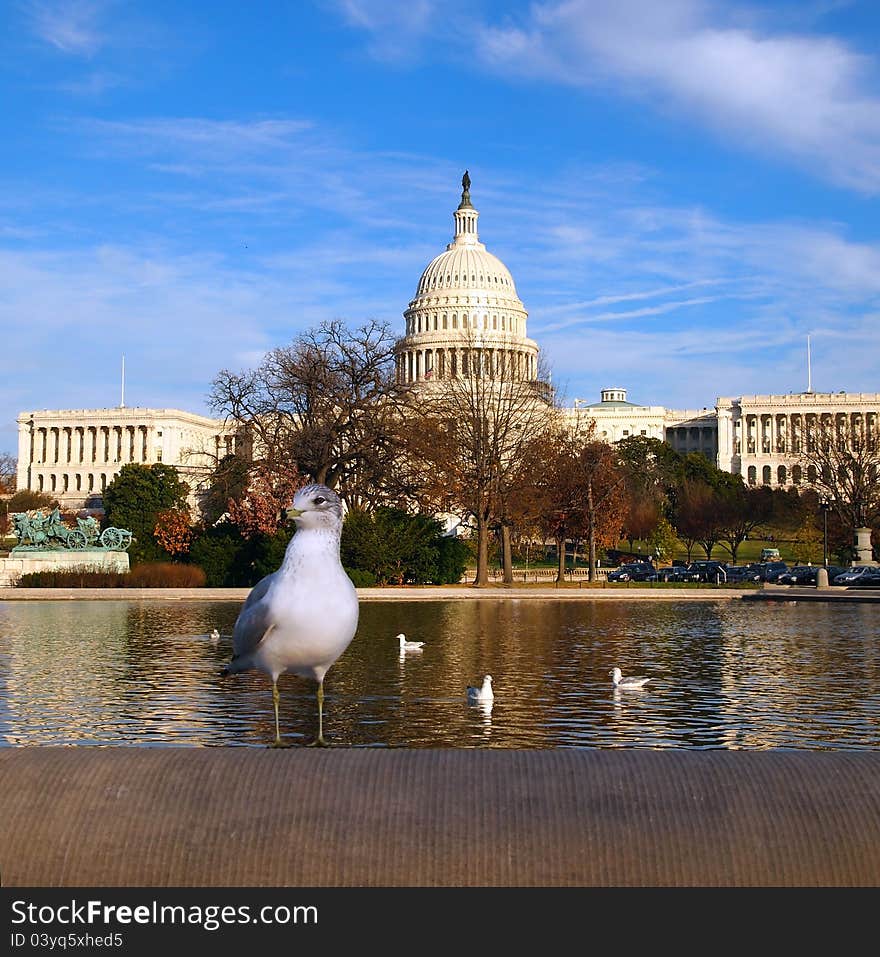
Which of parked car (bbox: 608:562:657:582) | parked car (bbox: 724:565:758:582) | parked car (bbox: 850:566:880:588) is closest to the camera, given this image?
parked car (bbox: 850:566:880:588)

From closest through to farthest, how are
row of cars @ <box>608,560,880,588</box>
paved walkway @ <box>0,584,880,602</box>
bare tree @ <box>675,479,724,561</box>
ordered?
paved walkway @ <box>0,584,880,602</box>, row of cars @ <box>608,560,880,588</box>, bare tree @ <box>675,479,724,561</box>

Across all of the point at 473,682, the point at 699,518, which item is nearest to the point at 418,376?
the point at 699,518

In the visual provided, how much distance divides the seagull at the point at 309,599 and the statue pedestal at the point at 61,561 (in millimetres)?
46669

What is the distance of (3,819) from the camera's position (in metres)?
5.14

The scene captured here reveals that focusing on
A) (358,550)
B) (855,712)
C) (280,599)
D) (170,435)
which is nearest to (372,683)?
(855,712)

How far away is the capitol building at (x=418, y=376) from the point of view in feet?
484

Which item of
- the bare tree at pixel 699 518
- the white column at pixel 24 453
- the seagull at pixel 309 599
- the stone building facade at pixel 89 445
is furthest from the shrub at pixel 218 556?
the white column at pixel 24 453

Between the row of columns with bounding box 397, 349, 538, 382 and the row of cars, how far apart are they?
11508 millimetres

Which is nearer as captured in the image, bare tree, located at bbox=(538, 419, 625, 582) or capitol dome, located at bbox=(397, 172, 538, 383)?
bare tree, located at bbox=(538, 419, 625, 582)

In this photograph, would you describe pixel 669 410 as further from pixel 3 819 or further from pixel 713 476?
pixel 3 819

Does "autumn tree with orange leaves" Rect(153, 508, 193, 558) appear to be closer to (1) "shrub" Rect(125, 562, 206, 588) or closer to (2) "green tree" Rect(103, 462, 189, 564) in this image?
(1) "shrub" Rect(125, 562, 206, 588)

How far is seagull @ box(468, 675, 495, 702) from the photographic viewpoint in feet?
47.2

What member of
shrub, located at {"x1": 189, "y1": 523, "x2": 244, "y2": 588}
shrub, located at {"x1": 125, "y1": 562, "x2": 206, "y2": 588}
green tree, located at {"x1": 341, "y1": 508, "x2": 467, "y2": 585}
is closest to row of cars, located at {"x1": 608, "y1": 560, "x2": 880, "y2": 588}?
green tree, located at {"x1": 341, "y1": 508, "x2": 467, "y2": 585}

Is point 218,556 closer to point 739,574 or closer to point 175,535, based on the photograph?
point 175,535
